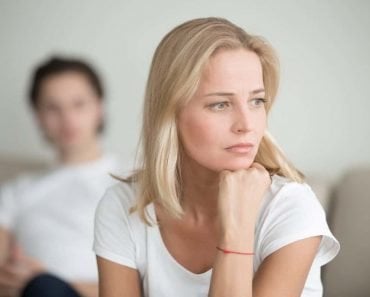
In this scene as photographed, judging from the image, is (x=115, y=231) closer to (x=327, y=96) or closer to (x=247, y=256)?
(x=247, y=256)

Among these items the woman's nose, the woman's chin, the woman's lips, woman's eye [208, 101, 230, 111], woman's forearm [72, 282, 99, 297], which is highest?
woman's eye [208, 101, 230, 111]

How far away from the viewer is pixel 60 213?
1.40m

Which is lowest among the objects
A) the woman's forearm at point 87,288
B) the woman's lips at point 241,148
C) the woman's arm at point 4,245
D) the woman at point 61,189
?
the woman's forearm at point 87,288

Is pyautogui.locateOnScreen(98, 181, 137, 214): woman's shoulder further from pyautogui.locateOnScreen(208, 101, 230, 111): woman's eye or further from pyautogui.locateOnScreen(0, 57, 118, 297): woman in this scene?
pyautogui.locateOnScreen(0, 57, 118, 297): woman

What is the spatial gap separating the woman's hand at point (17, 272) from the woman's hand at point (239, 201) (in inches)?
29.1

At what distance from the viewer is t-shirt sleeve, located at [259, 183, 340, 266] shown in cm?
68

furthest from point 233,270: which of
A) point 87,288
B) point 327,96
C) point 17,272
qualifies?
point 17,272

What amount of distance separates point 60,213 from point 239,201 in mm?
799

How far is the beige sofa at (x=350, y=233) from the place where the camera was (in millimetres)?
741

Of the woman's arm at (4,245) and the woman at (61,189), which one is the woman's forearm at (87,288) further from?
the woman's arm at (4,245)

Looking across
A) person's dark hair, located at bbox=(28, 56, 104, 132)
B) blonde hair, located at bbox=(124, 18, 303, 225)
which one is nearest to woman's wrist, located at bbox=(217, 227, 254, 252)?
blonde hair, located at bbox=(124, 18, 303, 225)

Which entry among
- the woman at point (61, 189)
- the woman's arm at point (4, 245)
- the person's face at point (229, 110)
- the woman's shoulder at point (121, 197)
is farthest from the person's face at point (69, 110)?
the person's face at point (229, 110)

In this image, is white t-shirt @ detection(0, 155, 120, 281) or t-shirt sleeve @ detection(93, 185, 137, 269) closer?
t-shirt sleeve @ detection(93, 185, 137, 269)

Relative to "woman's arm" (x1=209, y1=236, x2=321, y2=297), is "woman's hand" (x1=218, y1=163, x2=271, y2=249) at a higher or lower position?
higher
